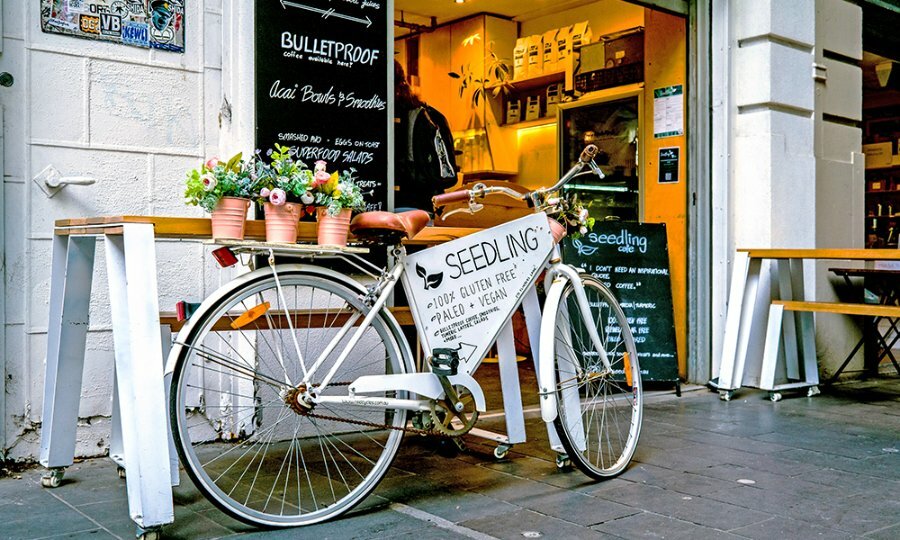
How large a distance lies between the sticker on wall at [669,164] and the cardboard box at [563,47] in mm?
2387

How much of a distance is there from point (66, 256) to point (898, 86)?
28.7 feet

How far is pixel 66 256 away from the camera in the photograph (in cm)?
344

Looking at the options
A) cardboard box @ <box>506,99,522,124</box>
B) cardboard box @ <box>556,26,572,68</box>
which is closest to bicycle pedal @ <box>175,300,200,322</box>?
cardboard box @ <box>556,26,572,68</box>

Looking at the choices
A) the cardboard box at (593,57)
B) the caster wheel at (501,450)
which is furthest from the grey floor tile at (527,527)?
the cardboard box at (593,57)

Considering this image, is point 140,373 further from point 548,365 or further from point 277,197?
point 548,365

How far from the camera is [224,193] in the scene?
305 centimetres

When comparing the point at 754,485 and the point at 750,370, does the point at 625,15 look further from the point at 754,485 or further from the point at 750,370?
the point at 754,485

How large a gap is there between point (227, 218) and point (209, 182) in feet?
0.45

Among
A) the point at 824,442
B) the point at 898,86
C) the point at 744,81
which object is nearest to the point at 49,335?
the point at 824,442

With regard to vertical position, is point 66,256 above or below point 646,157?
below

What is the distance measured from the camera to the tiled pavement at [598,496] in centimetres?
307

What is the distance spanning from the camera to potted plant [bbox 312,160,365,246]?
323 centimetres

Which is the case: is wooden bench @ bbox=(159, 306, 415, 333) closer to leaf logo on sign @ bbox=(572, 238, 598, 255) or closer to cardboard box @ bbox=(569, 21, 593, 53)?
leaf logo on sign @ bbox=(572, 238, 598, 255)

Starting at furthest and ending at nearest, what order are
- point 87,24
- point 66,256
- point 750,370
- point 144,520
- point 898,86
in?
point 898,86 → point 750,370 → point 87,24 → point 66,256 → point 144,520
